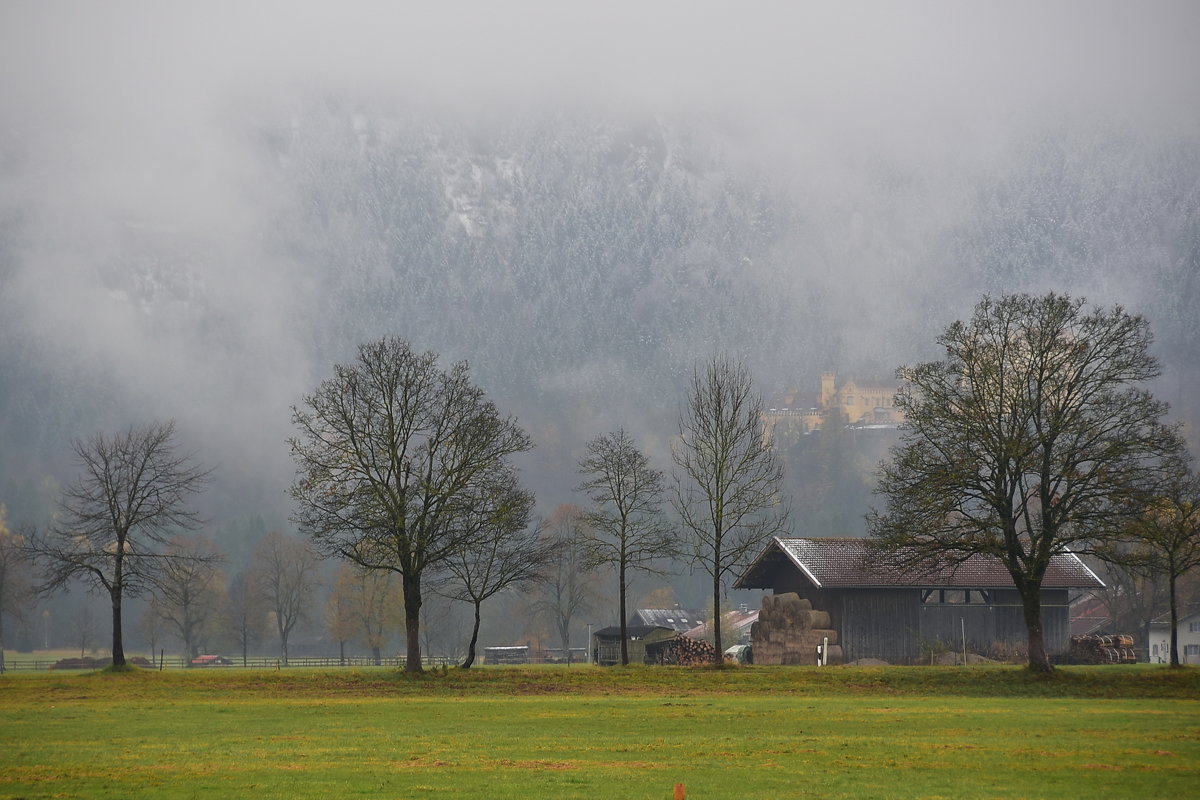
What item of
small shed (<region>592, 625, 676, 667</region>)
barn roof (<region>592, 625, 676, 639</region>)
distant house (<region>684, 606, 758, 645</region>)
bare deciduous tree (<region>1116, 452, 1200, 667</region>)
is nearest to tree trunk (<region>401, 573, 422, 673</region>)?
bare deciduous tree (<region>1116, 452, 1200, 667</region>)

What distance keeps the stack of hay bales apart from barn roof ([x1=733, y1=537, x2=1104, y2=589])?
6.11ft

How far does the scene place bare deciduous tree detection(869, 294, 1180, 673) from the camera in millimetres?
47781

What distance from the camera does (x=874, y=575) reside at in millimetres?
64500

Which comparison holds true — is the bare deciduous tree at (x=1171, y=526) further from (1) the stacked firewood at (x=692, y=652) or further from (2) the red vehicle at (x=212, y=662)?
(2) the red vehicle at (x=212, y=662)

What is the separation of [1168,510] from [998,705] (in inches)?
818

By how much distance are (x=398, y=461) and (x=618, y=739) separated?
31153 mm

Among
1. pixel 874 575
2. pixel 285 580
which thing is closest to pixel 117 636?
pixel 874 575

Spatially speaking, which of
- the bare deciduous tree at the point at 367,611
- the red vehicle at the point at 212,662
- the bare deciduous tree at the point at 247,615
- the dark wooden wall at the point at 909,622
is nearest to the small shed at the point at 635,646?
the dark wooden wall at the point at 909,622

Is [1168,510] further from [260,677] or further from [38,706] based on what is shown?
[38,706]

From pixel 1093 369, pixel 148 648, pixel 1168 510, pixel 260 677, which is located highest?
pixel 1093 369

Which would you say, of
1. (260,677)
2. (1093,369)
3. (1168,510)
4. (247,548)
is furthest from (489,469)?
(247,548)

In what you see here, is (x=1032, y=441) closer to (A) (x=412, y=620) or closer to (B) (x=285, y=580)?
(A) (x=412, y=620)

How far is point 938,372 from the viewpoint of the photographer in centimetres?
5094

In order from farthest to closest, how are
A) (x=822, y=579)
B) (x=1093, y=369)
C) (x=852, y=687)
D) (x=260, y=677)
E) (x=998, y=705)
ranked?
(x=822, y=579), (x=260, y=677), (x=1093, y=369), (x=852, y=687), (x=998, y=705)
